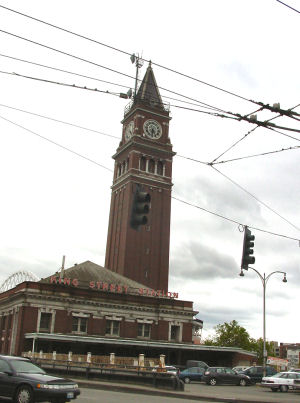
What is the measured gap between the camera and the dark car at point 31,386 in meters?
13.3

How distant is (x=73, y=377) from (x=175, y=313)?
2933 cm

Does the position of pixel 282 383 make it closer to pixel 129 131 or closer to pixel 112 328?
pixel 112 328

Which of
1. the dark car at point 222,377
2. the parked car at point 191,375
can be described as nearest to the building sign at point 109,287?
the parked car at point 191,375

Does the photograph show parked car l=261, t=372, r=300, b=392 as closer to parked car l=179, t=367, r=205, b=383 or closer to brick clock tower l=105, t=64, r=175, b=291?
parked car l=179, t=367, r=205, b=383

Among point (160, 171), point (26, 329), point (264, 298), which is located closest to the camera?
point (264, 298)

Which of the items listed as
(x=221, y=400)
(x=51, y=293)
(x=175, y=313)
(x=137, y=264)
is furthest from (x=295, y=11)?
(x=137, y=264)

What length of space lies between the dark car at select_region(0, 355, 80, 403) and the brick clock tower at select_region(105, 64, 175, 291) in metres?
56.6

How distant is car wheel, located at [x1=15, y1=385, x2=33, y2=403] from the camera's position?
43.7 ft

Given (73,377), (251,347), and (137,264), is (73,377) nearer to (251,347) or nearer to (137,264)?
(137,264)

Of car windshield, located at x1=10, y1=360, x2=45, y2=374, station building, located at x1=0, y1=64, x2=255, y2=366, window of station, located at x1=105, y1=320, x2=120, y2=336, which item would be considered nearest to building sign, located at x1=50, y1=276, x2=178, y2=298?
station building, located at x1=0, y1=64, x2=255, y2=366

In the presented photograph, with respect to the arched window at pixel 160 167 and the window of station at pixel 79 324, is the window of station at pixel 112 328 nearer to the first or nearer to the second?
the window of station at pixel 79 324

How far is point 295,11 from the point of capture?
38.6ft

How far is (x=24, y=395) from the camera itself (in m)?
13.4

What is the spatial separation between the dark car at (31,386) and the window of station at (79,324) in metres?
38.5
